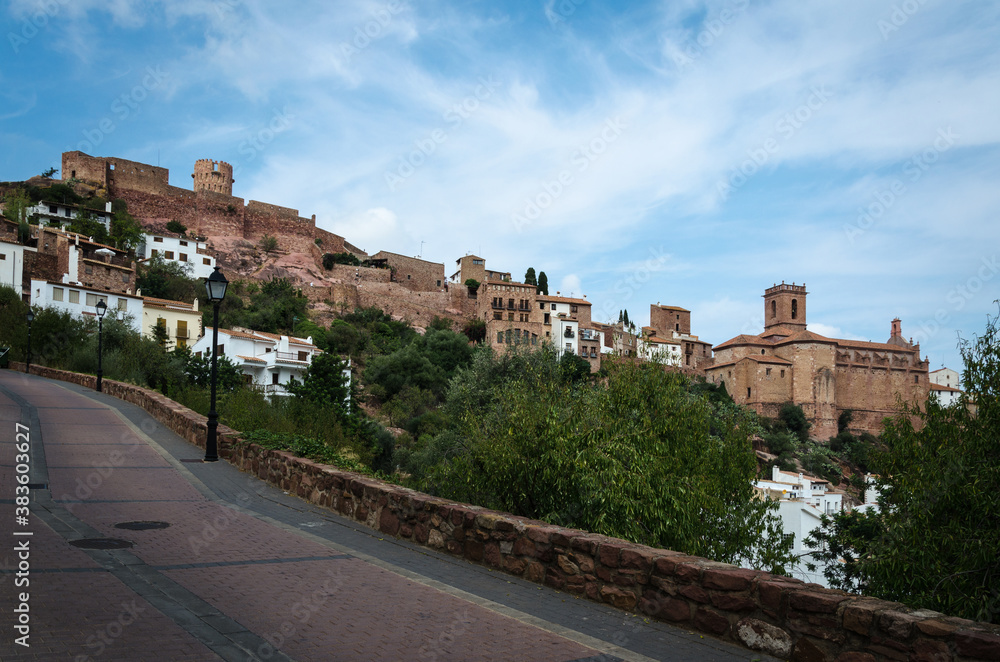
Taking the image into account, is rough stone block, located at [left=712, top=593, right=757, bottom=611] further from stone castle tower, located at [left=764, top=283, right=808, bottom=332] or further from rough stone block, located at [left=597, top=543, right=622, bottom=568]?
stone castle tower, located at [left=764, top=283, right=808, bottom=332]

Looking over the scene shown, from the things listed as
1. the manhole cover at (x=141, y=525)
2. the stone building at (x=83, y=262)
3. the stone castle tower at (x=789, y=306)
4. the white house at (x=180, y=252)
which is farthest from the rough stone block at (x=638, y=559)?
the stone castle tower at (x=789, y=306)

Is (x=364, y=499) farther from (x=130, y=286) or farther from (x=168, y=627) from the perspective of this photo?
(x=130, y=286)

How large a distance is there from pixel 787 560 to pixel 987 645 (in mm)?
10870

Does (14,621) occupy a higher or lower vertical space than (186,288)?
lower

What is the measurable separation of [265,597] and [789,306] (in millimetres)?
102690

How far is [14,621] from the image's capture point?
14.2 ft

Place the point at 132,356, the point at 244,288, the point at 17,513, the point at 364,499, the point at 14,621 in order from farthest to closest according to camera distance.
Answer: the point at 244,288
the point at 132,356
the point at 364,499
the point at 17,513
the point at 14,621

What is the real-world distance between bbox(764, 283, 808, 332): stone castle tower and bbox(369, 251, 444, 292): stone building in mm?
47790

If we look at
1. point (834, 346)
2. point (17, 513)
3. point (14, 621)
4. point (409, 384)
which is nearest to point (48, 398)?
point (17, 513)

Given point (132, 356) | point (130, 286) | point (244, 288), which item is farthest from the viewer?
point (244, 288)

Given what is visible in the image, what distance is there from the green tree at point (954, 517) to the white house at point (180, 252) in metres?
67.8

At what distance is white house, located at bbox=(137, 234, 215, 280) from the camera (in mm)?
68938

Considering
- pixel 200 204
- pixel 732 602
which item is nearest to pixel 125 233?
pixel 200 204

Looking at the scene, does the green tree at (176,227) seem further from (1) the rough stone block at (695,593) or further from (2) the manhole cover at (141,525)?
A: (1) the rough stone block at (695,593)
